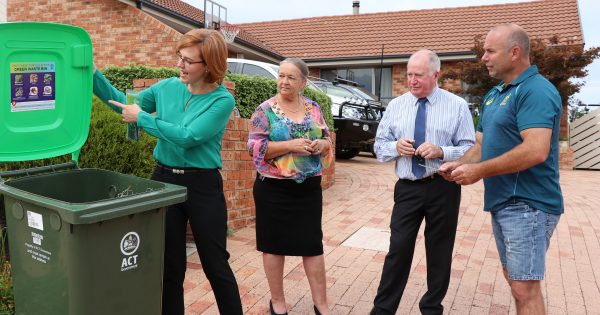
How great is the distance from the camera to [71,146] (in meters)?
2.45

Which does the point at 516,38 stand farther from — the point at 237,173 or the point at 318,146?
the point at 237,173

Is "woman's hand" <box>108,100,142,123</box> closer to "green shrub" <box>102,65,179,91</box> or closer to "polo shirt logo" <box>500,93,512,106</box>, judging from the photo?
"polo shirt logo" <box>500,93,512,106</box>

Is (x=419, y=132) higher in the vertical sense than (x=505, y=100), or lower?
lower

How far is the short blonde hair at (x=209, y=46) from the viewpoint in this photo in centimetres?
247

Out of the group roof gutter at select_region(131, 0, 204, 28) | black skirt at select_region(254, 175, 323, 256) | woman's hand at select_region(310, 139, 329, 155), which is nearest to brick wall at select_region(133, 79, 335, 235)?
black skirt at select_region(254, 175, 323, 256)

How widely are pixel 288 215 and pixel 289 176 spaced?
0.26 m

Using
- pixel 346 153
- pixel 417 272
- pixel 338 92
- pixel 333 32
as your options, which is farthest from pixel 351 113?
pixel 333 32

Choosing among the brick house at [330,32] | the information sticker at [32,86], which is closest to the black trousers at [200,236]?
the information sticker at [32,86]

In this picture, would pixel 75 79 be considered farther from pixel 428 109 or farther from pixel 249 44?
pixel 249 44

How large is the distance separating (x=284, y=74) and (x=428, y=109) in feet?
2.91

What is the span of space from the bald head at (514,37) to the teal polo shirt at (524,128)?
11 cm

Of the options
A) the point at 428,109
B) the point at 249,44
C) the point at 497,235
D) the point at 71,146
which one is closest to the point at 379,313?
the point at 497,235

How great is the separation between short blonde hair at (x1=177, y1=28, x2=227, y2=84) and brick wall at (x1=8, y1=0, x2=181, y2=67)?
8945 millimetres

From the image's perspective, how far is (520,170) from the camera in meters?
2.30
